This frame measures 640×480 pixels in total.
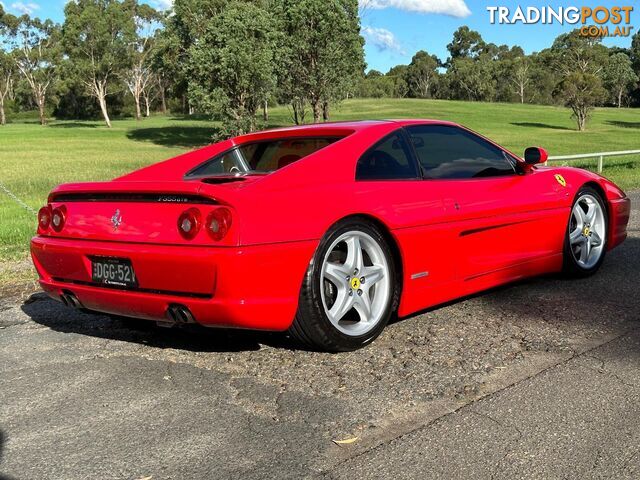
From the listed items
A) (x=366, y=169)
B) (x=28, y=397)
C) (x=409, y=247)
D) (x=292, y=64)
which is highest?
(x=292, y=64)

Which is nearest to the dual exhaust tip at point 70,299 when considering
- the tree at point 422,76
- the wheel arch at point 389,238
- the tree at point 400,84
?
the wheel arch at point 389,238

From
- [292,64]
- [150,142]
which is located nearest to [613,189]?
[292,64]

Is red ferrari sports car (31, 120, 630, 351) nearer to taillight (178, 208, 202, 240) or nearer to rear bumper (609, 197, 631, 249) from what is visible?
taillight (178, 208, 202, 240)

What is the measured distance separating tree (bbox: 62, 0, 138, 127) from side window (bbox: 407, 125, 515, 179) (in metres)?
60.5

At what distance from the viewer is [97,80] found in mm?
66188

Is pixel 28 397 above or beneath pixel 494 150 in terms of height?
beneath

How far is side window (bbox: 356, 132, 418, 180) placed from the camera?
422 cm

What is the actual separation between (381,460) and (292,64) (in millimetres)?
39119

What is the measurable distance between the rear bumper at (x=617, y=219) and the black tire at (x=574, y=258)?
6 cm

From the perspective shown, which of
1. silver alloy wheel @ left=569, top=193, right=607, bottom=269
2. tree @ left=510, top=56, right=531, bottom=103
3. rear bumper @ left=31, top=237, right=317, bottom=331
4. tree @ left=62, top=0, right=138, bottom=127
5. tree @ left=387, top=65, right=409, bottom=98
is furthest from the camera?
tree @ left=387, top=65, right=409, bottom=98

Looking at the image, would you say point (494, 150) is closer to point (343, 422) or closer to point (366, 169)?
point (366, 169)

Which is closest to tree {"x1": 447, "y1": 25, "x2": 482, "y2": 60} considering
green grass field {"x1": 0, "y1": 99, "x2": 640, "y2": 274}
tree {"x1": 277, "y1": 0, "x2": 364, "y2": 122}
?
green grass field {"x1": 0, "y1": 99, "x2": 640, "y2": 274}

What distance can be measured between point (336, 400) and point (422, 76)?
409 ft

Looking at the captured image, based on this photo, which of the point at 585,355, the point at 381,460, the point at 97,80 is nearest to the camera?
the point at 381,460
